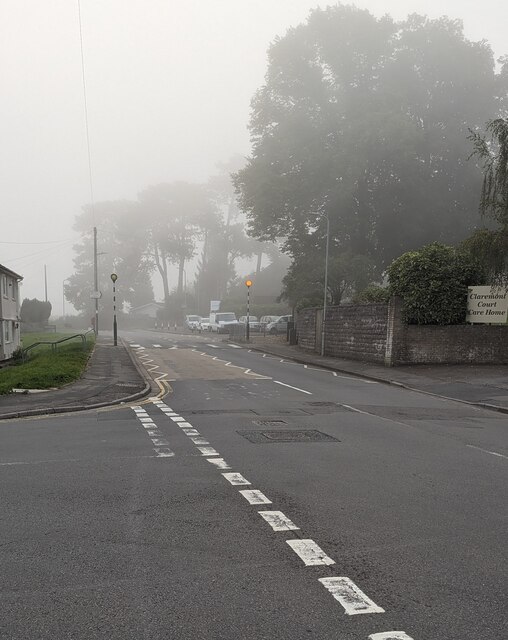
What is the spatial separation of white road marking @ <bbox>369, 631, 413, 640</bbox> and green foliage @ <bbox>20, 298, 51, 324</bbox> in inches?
2559

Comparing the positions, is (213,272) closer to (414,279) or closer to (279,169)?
(279,169)

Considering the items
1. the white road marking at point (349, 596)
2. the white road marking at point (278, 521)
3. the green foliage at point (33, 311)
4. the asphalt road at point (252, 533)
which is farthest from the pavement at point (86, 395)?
the green foliage at point (33, 311)

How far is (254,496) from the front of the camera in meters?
5.74

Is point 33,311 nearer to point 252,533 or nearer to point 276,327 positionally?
point 276,327

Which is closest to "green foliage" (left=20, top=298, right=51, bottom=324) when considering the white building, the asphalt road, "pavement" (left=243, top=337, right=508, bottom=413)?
the white building

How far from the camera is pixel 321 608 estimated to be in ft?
11.2

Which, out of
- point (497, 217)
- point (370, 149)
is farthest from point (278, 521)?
point (370, 149)

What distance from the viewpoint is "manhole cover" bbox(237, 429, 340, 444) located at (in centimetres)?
886

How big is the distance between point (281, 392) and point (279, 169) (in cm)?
2637

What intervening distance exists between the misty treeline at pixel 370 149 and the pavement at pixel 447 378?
1367 centimetres

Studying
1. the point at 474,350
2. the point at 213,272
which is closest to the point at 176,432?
the point at 474,350

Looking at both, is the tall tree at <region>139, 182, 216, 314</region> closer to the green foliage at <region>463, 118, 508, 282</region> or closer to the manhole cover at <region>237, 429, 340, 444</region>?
the green foliage at <region>463, 118, 508, 282</region>

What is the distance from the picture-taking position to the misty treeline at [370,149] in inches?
1451

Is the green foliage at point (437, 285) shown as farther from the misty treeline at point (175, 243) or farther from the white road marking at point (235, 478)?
the misty treeline at point (175, 243)
